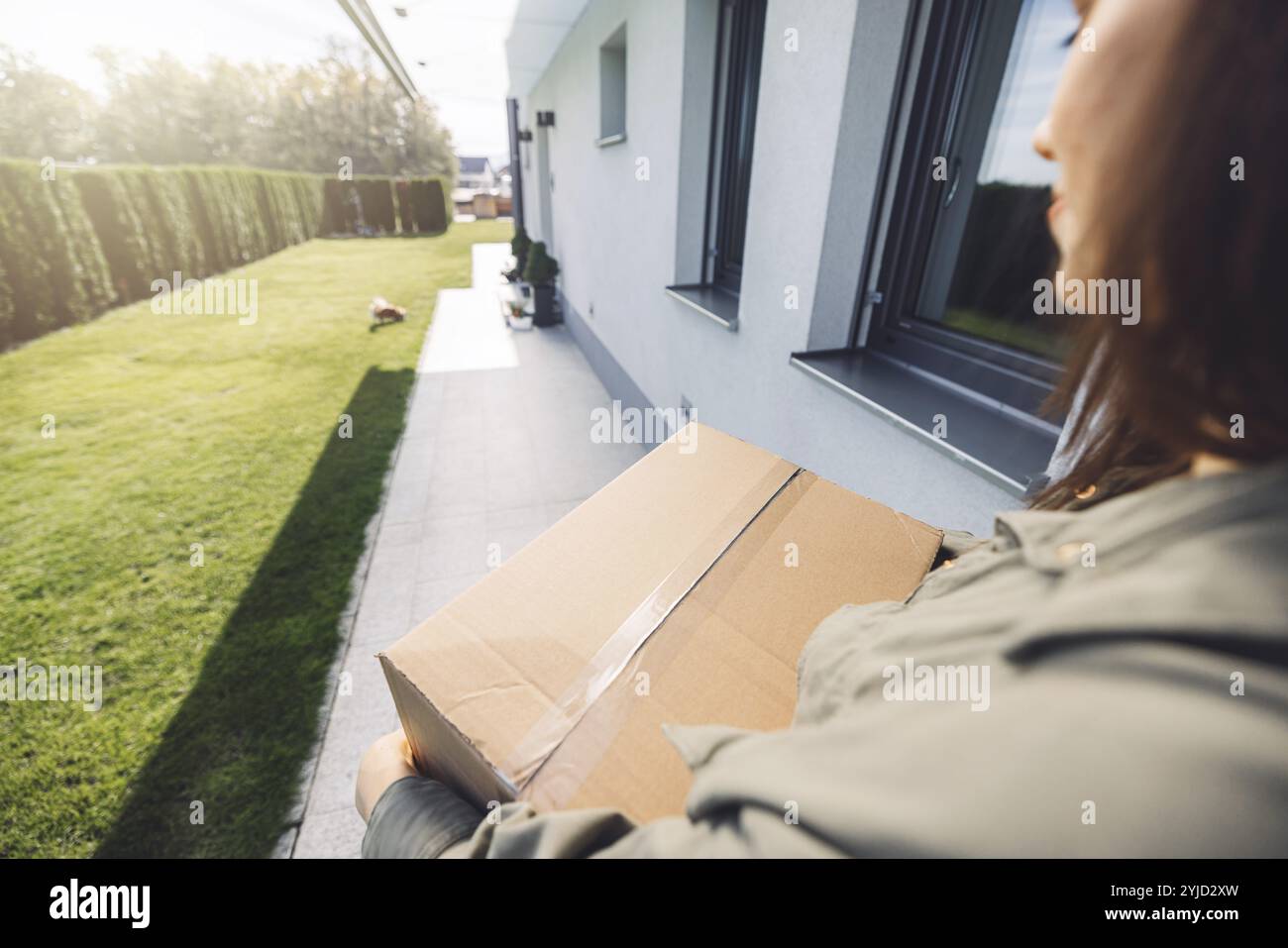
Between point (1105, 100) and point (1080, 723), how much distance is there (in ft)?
1.51

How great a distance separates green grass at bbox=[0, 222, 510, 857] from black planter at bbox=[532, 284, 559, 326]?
73.3 inches

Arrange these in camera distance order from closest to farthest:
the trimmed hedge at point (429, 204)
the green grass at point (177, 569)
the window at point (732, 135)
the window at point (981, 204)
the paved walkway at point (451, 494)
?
1. the window at point (981, 204)
2. the green grass at point (177, 569)
3. the paved walkway at point (451, 494)
4. the window at point (732, 135)
5. the trimmed hedge at point (429, 204)

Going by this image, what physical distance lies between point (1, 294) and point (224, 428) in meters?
4.30

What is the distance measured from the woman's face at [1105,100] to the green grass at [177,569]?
94.3 inches

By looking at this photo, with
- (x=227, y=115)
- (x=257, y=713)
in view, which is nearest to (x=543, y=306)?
(x=257, y=713)

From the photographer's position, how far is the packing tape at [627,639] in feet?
2.37

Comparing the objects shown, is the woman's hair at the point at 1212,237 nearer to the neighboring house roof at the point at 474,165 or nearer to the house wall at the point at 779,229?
the house wall at the point at 779,229

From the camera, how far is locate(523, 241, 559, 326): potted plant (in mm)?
7180

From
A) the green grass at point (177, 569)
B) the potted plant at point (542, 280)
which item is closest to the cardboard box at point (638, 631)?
the green grass at point (177, 569)

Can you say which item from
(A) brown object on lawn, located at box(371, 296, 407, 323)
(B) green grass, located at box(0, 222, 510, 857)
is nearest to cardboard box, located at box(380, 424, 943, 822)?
(B) green grass, located at box(0, 222, 510, 857)

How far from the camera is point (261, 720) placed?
6.55 feet

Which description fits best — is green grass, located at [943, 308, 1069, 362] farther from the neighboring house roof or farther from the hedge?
the neighboring house roof

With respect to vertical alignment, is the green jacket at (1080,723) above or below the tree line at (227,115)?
below
